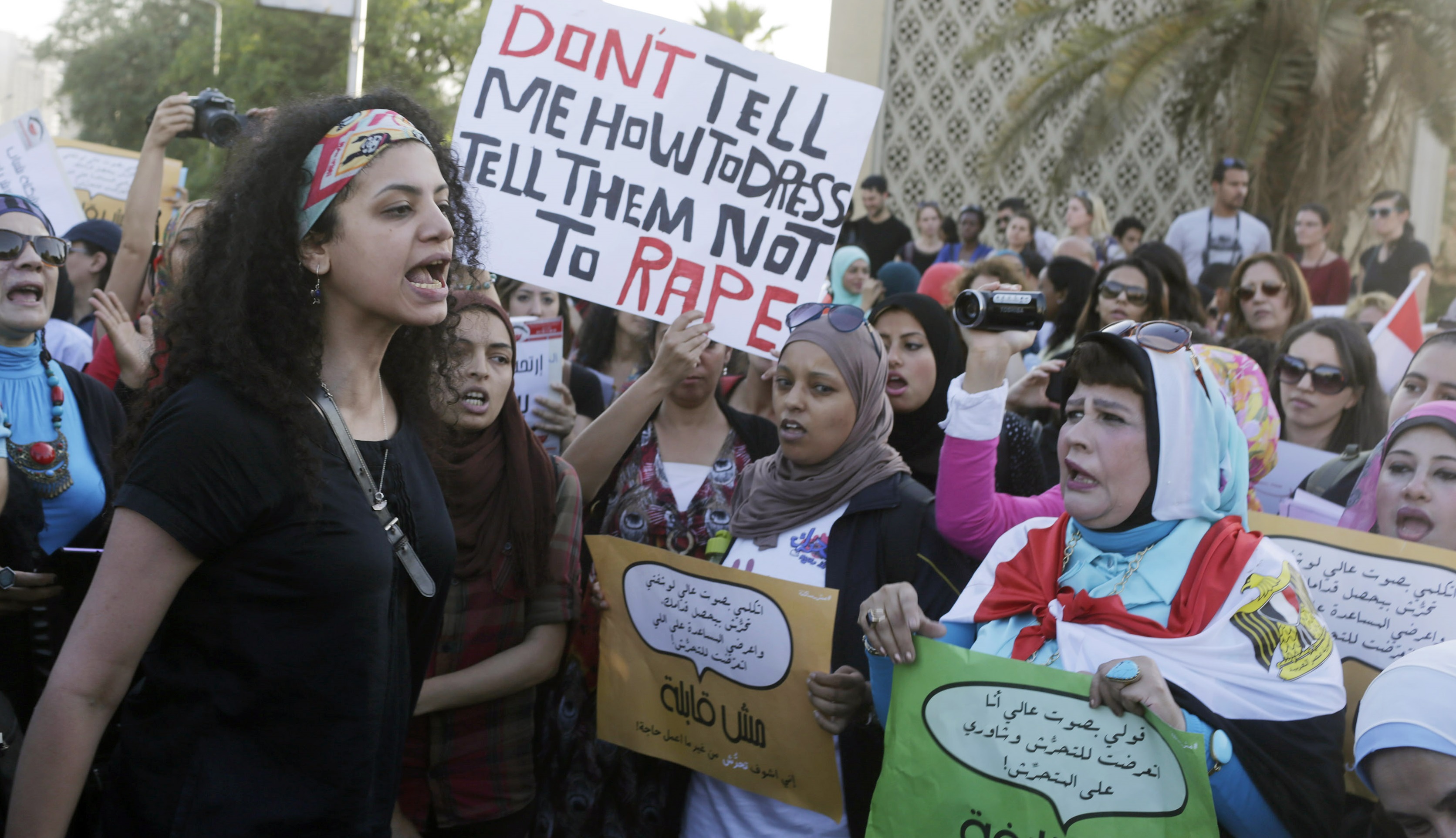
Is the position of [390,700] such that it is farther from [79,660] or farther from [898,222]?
[898,222]

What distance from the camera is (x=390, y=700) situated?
1962 millimetres

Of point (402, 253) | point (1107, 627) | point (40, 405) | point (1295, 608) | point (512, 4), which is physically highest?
point (512, 4)

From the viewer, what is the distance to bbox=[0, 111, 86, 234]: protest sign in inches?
213

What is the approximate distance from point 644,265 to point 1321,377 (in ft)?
7.35

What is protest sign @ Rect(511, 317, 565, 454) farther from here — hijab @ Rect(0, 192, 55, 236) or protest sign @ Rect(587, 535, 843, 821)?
hijab @ Rect(0, 192, 55, 236)

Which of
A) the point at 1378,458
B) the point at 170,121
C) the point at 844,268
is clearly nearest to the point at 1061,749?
the point at 1378,458

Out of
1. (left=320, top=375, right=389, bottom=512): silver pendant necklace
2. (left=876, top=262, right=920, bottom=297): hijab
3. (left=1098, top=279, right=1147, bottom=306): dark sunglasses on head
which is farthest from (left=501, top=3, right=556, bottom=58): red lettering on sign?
(left=876, top=262, right=920, bottom=297): hijab

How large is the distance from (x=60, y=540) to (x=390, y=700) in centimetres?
177

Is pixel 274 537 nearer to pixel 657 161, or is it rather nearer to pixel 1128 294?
pixel 657 161

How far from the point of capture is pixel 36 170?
5.51 m

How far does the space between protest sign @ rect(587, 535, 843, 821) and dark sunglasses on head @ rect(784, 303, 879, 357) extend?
72cm

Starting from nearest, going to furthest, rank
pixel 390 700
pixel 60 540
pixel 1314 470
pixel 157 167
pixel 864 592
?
pixel 390 700
pixel 864 592
pixel 60 540
pixel 1314 470
pixel 157 167

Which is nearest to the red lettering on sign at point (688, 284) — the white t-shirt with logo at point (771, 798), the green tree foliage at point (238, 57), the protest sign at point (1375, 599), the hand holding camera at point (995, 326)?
Answer: the white t-shirt with logo at point (771, 798)

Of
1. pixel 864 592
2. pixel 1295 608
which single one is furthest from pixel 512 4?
pixel 1295 608
